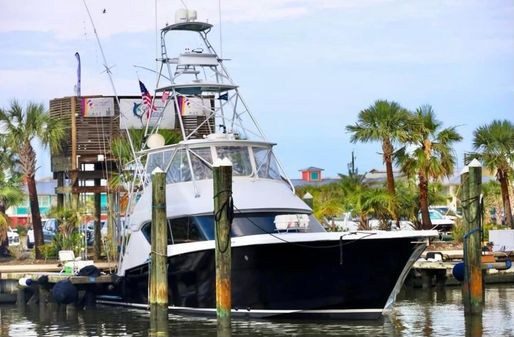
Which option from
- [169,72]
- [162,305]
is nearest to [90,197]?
[169,72]

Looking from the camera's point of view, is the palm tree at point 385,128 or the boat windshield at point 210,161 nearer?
the boat windshield at point 210,161

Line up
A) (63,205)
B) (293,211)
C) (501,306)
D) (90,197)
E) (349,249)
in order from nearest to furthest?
1. (349,249)
2. (293,211)
3. (501,306)
4. (63,205)
5. (90,197)

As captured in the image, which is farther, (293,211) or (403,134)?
(403,134)

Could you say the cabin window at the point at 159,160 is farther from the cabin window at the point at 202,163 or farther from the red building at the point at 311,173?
the red building at the point at 311,173

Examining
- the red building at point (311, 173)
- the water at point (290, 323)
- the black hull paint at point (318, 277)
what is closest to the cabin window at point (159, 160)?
the water at point (290, 323)

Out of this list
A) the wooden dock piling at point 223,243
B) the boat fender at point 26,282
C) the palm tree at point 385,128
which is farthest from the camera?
the palm tree at point 385,128

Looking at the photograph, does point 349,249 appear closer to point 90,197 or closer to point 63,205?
point 63,205

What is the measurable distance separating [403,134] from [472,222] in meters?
18.2

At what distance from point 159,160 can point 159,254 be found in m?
5.30

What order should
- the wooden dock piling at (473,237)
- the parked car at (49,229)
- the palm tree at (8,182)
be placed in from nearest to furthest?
the wooden dock piling at (473,237), the palm tree at (8,182), the parked car at (49,229)

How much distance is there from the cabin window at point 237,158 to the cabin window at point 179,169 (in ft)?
3.00

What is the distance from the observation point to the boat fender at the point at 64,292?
31.4 m

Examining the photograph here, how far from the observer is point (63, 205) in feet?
156

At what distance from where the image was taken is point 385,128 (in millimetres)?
44719
